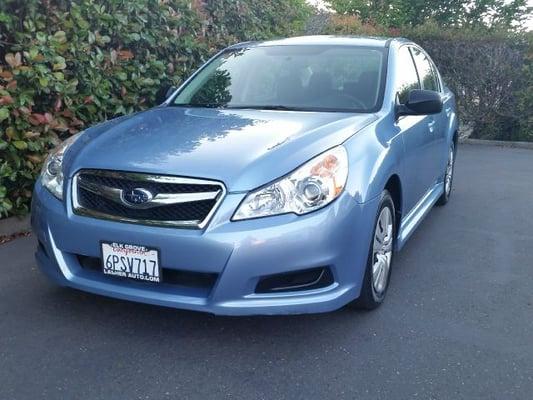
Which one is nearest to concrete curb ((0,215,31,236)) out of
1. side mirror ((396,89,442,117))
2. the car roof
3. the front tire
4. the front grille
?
the front grille

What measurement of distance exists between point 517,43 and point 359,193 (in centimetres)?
856

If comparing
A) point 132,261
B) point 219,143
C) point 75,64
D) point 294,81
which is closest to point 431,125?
point 294,81

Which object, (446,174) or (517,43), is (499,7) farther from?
(446,174)

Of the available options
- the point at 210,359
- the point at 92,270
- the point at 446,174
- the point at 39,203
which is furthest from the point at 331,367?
the point at 446,174

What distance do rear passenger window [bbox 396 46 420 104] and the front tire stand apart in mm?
927

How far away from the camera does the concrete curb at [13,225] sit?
457 centimetres

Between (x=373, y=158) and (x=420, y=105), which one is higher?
(x=420, y=105)

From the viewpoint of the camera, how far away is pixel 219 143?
9.92ft

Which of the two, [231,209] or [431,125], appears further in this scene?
[431,125]

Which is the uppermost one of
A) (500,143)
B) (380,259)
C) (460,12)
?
(460,12)

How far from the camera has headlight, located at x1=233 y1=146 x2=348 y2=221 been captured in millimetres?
2670

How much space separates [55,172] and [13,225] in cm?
169

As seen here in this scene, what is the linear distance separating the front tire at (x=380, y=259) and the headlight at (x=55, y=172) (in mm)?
1635

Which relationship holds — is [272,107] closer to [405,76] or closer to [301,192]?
[405,76]
